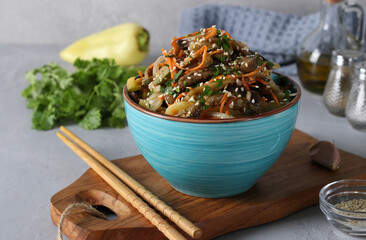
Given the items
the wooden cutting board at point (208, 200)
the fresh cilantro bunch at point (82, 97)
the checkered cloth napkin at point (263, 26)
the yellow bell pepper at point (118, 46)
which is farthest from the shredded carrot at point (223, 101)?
the yellow bell pepper at point (118, 46)

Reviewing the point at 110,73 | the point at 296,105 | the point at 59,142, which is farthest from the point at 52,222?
the point at 110,73

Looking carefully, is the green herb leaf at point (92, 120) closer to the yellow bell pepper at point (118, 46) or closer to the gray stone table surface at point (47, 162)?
the gray stone table surface at point (47, 162)

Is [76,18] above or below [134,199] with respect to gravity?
below

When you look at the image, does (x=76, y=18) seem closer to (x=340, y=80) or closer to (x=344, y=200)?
(x=340, y=80)

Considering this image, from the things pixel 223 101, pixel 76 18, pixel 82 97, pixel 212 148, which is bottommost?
pixel 76 18

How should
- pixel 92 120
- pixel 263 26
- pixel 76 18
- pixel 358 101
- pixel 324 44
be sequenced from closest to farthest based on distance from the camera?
1. pixel 358 101
2. pixel 92 120
3. pixel 324 44
4. pixel 263 26
5. pixel 76 18

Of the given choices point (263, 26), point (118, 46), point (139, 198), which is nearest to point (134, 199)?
point (139, 198)
